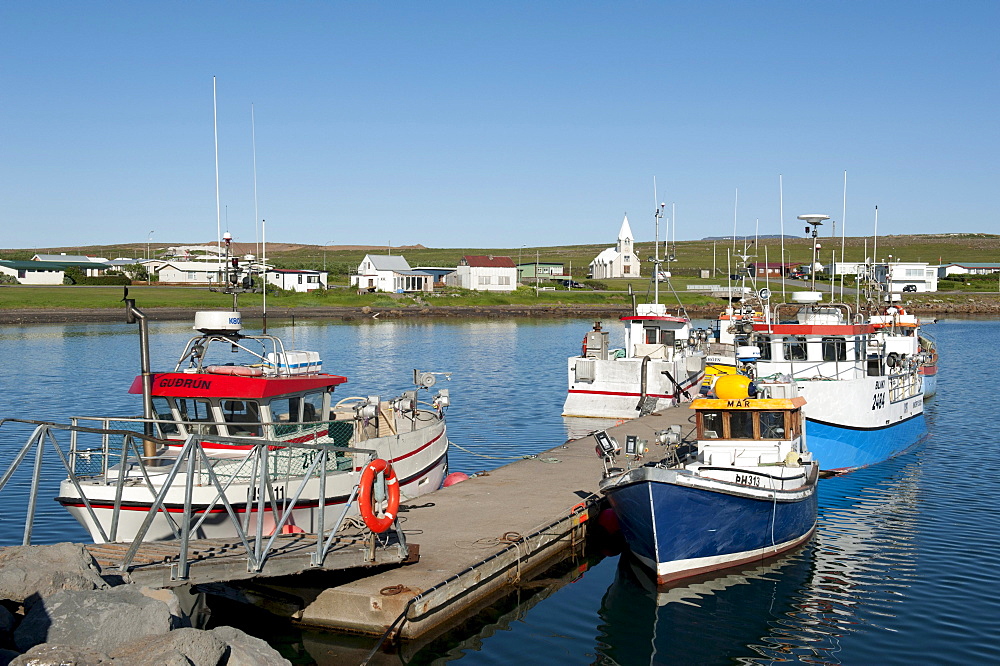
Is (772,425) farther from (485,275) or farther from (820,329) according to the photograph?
(485,275)

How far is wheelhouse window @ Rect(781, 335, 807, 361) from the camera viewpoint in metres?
30.8

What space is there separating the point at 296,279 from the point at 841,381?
4524 inches

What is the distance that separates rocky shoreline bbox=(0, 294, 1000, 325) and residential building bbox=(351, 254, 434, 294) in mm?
16687

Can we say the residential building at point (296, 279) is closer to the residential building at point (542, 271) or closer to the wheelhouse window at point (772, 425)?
the residential building at point (542, 271)

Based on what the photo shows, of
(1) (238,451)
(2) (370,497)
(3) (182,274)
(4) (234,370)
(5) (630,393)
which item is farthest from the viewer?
(3) (182,274)

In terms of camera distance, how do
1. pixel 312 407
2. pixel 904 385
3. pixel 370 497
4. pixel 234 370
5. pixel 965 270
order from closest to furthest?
1. pixel 370 497
2. pixel 234 370
3. pixel 312 407
4. pixel 904 385
5. pixel 965 270

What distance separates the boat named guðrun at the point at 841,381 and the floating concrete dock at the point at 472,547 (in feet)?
19.8

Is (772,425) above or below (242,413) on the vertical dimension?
below

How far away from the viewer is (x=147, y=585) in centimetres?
1280

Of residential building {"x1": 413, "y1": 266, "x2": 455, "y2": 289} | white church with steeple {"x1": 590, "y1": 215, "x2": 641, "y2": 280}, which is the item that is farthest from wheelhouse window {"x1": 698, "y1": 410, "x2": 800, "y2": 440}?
white church with steeple {"x1": 590, "y1": 215, "x2": 641, "y2": 280}

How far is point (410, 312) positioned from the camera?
118m

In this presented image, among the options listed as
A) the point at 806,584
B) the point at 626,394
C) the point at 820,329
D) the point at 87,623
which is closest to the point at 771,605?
the point at 806,584

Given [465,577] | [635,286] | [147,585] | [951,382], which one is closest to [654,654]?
[465,577]

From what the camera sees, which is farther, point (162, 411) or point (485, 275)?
point (485, 275)
